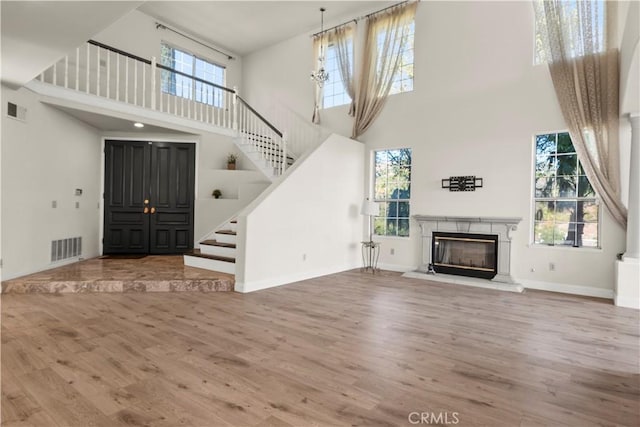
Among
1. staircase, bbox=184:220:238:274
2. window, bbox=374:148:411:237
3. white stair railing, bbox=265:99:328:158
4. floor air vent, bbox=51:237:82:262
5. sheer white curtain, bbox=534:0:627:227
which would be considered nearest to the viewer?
sheer white curtain, bbox=534:0:627:227

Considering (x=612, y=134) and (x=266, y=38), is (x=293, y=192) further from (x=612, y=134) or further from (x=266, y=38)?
(x=266, y=38)

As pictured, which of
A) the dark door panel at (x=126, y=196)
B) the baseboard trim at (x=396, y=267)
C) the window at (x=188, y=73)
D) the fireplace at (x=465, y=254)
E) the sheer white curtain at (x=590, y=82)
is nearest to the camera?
the sheer white curtain at (x=590, y=82)

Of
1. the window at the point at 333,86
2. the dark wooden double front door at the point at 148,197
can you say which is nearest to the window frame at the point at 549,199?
the window at the point at 333,86

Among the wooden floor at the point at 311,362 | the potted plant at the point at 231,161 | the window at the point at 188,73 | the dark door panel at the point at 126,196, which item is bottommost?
the wooden floor at the point at 311,362

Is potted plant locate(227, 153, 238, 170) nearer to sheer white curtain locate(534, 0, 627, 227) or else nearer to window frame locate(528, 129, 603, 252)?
window frame locate(528, 129, 603, 252)

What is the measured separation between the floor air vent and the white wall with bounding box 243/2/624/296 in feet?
19.1

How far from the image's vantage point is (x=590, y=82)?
5082 mm

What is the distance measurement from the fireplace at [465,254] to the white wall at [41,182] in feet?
21.7

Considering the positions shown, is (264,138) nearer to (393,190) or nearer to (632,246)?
(393,190)

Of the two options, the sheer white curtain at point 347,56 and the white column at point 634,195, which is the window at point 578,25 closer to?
the white column at point 634,195

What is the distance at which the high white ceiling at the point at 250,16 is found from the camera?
7.51 meters

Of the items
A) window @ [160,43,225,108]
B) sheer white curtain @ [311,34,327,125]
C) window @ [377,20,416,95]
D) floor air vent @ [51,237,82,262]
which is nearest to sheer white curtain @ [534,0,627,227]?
window @ [377,20,416,95]

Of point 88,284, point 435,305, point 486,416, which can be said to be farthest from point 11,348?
point 435,305

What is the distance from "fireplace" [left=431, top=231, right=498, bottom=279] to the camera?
6.00 metres
